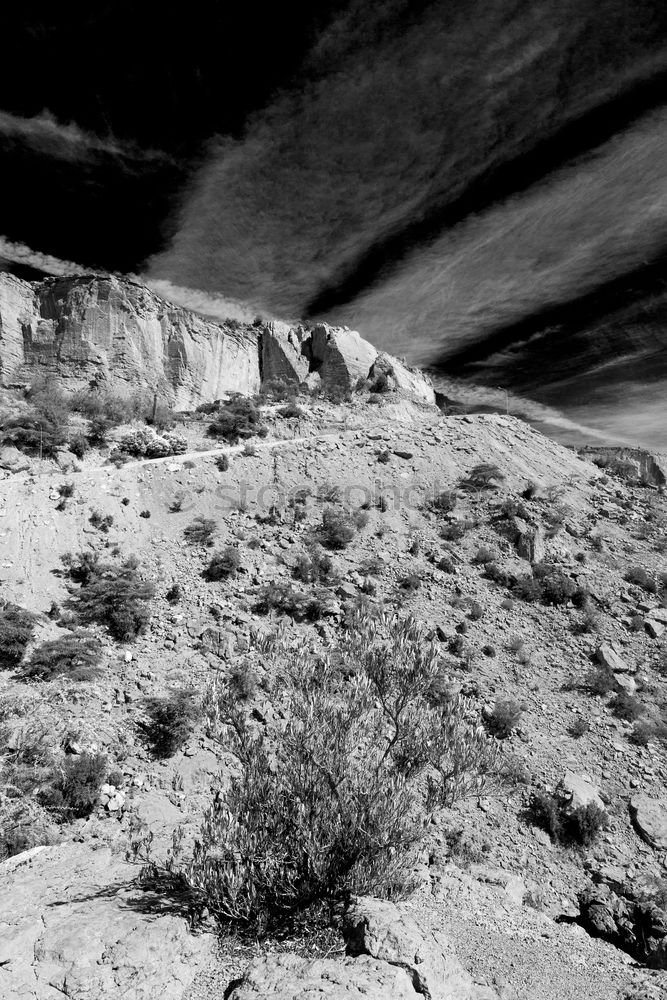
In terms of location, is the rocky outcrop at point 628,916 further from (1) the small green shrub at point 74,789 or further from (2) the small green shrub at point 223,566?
(2) the small green shrub at point 223,566

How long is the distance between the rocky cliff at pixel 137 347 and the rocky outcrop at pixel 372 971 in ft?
101

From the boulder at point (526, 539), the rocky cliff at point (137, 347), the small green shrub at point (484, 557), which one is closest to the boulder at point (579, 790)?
the small green shrub at point (484, 557)

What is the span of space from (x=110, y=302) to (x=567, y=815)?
115 feet

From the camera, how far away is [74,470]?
65.1 feet

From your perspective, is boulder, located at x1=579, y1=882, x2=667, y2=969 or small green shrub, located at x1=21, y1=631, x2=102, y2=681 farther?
small green shrub, located at x1=21, y1=631, x2=102, y2=681

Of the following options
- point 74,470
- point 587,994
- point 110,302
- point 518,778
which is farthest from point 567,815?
point 110,302

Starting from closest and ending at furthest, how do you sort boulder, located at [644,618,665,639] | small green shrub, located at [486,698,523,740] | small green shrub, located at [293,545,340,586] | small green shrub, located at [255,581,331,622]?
small green shrub, located at [486,698,523,740]
small green shrub, located at [255,581,331,622]
boulder, located at [644,618,665,639]
small green shrub, located at [293,545,340,586]

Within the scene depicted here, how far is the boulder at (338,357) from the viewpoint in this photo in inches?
1560

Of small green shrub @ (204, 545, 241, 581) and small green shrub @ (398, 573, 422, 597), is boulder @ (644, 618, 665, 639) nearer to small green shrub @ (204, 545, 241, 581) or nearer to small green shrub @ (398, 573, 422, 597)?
small green shrub @ (398, 573, 422, 597)

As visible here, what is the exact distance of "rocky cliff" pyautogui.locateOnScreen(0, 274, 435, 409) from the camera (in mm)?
29219

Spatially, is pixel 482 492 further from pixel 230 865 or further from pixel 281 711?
pixel 230 865

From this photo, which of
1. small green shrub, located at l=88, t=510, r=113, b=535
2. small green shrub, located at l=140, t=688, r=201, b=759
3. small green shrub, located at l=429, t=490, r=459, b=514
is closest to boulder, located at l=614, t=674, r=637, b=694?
small green shrub, located at l=429, t=490, r=459, b=514

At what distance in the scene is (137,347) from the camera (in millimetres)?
31188

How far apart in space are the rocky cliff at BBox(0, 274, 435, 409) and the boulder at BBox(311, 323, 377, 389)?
0.10 m
